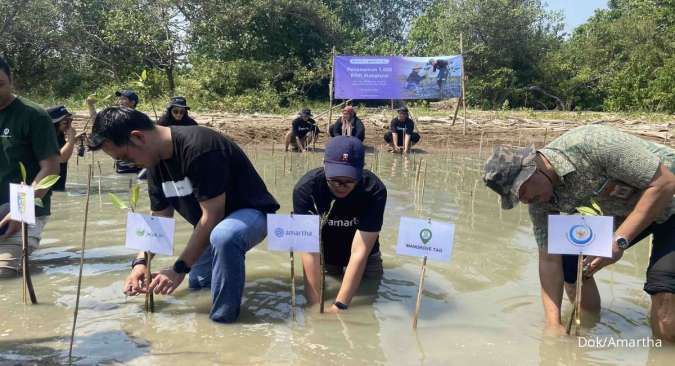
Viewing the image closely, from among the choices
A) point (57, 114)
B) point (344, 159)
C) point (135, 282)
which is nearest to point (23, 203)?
point (135, 282)

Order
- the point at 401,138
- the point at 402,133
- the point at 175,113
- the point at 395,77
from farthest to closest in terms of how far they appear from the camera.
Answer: the point at 395,77 < the point at 401,138 < the point at 402,133 < the point at 175,113

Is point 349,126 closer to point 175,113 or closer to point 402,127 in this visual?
point 402,127

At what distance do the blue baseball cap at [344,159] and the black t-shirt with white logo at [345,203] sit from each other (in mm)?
292

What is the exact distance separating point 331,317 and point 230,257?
81 centimetres

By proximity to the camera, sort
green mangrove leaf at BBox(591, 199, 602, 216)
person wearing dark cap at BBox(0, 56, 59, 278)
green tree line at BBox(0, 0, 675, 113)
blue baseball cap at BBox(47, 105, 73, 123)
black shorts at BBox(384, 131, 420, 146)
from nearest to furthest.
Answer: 1. green mangrove leaf at BBox(591, 199, 602, 216)
2. person wearing dark cap at BBox(0, 56, 59, 278)
3. blue baseball cap at BBox(47, 105, 73, 123)
4. black shorts at BBox(384, 131, 420, 146)
5. green tree line at BBox(0, 0, 675, 113)

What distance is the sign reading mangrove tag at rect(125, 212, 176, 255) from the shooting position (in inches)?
140

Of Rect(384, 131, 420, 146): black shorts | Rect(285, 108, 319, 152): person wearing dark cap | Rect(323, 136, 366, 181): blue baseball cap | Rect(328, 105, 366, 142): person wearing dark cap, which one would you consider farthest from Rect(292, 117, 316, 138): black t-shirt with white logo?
Rect(323, 136, 366, 181): blue baseball cap

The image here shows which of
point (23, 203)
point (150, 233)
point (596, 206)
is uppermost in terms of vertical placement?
point (596, 206)

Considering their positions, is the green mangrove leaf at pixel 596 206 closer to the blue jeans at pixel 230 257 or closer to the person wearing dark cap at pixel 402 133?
the blue jeans at pixel 230 257

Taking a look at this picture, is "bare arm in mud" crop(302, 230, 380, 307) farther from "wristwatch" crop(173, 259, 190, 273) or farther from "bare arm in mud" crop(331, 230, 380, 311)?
"wristwatch" crop(173, 259, 190, 273)

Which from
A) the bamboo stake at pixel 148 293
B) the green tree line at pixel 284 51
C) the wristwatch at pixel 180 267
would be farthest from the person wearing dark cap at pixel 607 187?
the green tree line at pixel 284 51

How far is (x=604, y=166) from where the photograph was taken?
3324 mm

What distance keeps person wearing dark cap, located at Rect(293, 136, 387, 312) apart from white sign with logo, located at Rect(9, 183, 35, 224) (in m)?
1.67

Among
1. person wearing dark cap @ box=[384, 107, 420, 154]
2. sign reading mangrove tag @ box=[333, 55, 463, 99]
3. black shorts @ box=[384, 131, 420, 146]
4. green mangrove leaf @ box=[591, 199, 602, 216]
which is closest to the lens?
green mangrove leaf @ box=[591, 199, 602, 216]
